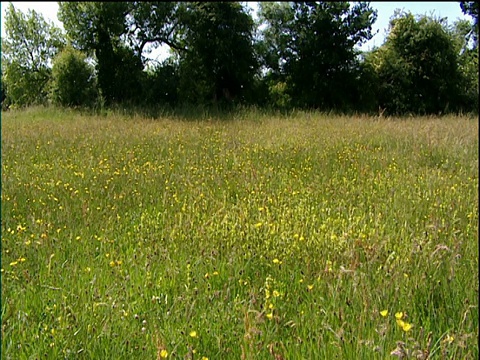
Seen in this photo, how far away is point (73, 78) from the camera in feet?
43.8

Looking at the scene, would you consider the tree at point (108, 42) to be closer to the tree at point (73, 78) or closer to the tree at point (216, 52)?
the tree at point (73, 78)

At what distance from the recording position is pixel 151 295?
2318 mm

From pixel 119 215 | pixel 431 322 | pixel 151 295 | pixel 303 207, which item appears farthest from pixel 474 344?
pixel 119 215

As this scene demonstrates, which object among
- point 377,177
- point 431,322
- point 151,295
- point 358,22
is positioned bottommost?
point 151,295

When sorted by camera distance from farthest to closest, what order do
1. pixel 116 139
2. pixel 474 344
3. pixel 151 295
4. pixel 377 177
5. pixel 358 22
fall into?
pixel 358 22 < pixel 116 139 < pixel 377 177 < pixel 151 295 < pixel 474 344

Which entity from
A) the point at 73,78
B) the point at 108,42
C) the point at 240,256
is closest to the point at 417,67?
the point at 108,42

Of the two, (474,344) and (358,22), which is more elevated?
(358,22)

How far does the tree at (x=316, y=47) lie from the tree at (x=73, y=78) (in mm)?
5757

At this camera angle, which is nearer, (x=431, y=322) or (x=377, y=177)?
(x=431, y=322)

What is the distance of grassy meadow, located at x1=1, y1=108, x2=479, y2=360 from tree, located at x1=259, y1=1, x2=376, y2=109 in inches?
327

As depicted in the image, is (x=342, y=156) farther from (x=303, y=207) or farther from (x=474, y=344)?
(x=474, y=344)

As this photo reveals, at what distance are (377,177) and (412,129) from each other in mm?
4224

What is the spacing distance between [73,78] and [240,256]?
1246 centimetres

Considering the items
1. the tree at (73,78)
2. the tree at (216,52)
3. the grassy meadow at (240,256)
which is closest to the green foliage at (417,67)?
the tree at (216,52)
